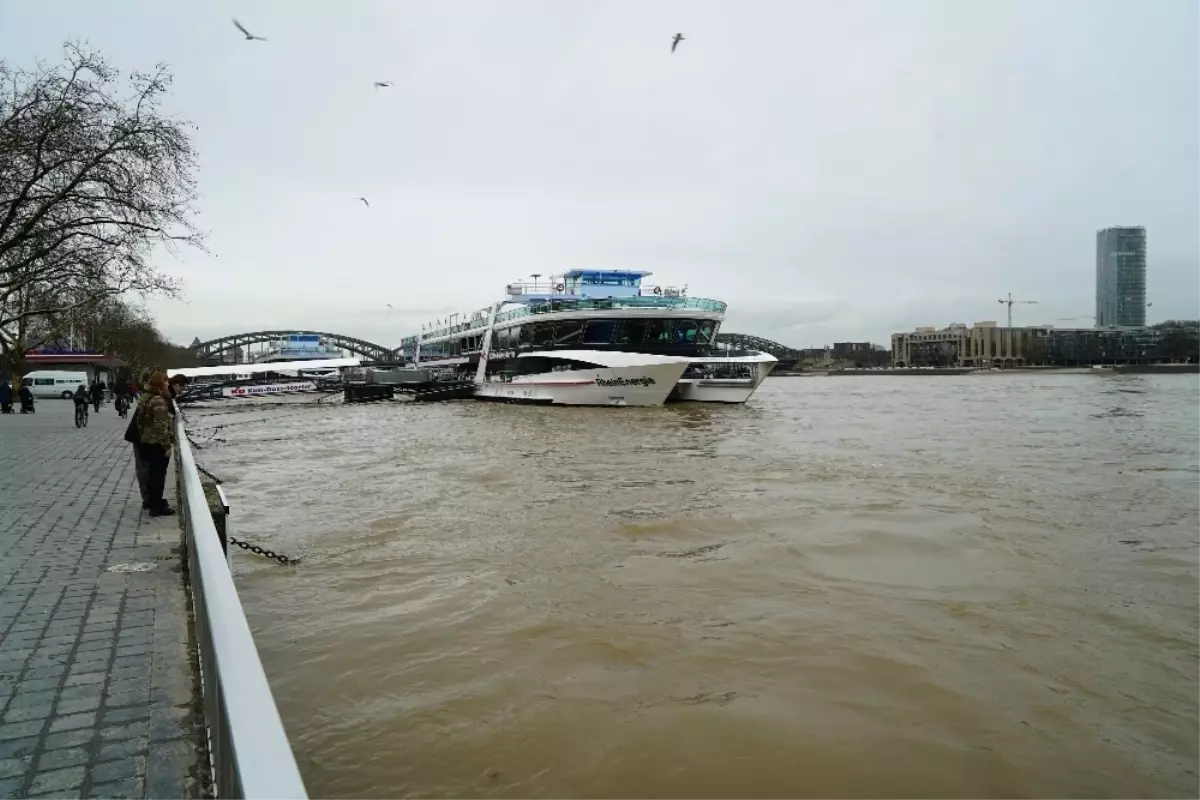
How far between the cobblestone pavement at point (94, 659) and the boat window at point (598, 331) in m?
28.8

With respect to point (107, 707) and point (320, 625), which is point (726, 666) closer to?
point (320, 625)

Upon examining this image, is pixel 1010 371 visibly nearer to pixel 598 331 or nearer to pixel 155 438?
pixel 598 331

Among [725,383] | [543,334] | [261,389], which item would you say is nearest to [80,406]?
[543,334]

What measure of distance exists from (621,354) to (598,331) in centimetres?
288

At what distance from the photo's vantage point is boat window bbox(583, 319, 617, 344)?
36.5 m

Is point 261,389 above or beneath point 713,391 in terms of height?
above

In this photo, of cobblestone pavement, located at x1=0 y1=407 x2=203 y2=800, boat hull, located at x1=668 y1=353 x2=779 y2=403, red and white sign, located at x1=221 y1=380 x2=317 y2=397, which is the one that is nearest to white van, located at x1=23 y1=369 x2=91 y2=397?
red and white sign, located at x1=221 y1=380 x2=317 y2=397

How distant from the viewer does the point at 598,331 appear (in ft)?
120

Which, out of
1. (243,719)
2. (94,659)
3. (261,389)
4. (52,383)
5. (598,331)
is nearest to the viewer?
(243,719)

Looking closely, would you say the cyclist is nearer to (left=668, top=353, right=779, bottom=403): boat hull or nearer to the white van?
(left=668, top=353, right=779, bottom=403): boat hull

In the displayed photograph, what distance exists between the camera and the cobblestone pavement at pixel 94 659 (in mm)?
3021

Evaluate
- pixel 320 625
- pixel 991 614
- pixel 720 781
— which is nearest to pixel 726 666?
pixel 720 781

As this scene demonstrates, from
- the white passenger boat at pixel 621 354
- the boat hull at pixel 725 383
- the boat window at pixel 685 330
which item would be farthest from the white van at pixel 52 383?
the boat hull at pixel 725 383

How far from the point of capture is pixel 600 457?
17.8m
